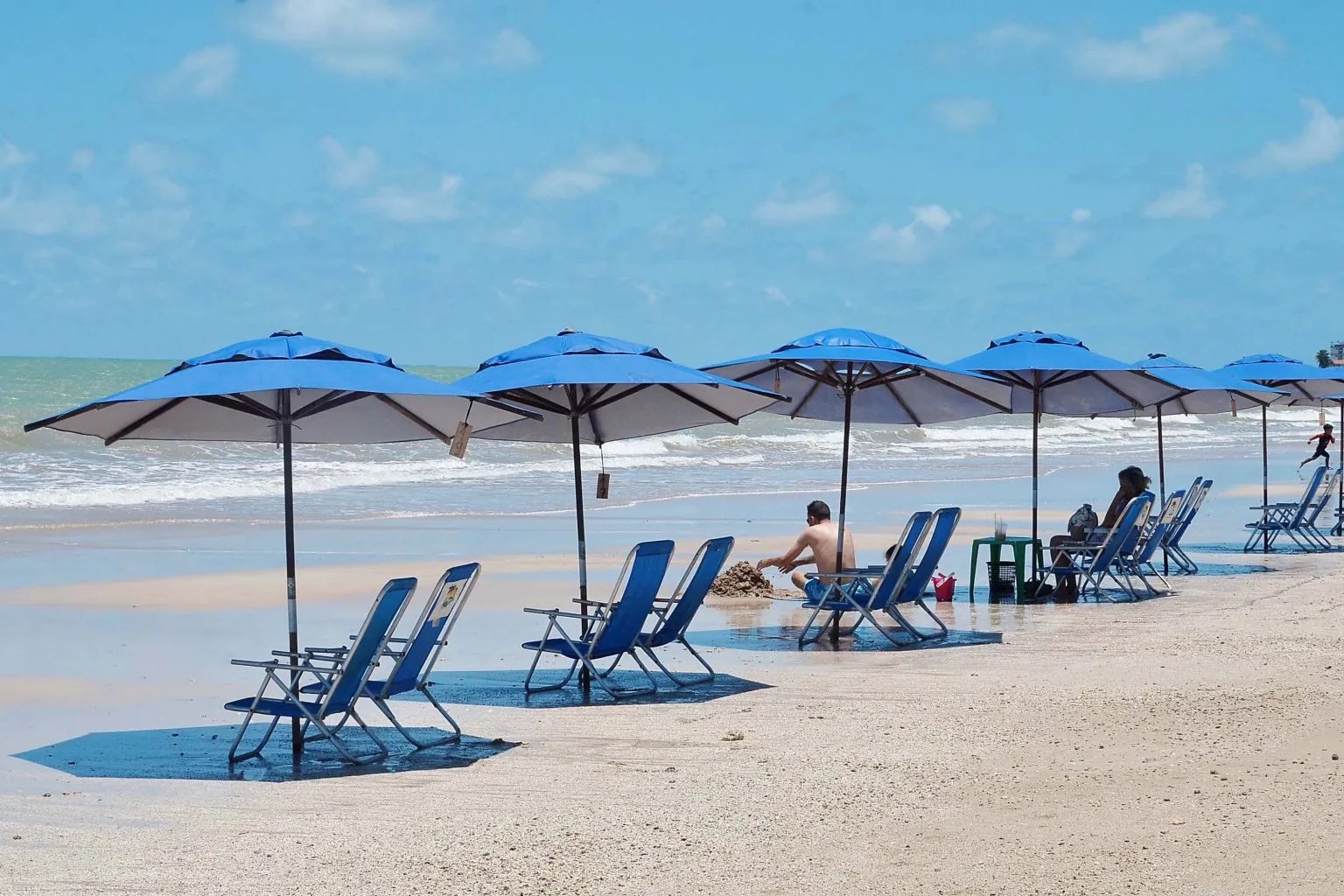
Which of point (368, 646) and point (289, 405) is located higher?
point (289, 405)

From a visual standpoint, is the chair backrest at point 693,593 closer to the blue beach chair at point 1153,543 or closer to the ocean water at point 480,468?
the blue beach chair at point 1153,543

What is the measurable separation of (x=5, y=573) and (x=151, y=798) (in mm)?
9338

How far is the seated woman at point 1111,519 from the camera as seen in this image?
40.3 feet

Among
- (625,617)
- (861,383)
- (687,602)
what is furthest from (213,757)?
(861,383)

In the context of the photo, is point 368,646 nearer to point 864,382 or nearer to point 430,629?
point 430,629

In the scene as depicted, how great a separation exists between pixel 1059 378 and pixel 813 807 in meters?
8.40

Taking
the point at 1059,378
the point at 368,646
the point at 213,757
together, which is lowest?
the point at 213,757

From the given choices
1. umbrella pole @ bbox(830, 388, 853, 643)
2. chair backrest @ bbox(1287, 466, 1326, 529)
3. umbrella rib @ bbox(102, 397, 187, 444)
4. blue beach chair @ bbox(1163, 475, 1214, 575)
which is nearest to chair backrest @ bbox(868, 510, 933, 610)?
umbrella pole @ bbox(830, 388, 853, 643)

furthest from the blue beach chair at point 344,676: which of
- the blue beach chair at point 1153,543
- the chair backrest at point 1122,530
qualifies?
the blue beach chair at point 1153,543

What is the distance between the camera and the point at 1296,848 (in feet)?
15.1

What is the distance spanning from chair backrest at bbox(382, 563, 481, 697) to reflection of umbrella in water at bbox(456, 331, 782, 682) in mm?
1071

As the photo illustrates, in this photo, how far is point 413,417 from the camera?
7.89 metres

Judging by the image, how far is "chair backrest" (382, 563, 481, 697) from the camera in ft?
21.2

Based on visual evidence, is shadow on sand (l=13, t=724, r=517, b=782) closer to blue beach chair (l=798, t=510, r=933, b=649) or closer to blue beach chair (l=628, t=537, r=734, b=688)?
blue beach chair (l=628, t=537, r=734, b=688)
